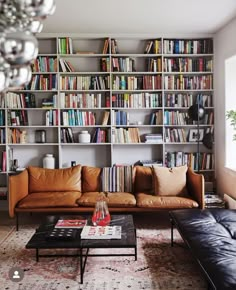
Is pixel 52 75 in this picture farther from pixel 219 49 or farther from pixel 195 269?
pixel 195 269

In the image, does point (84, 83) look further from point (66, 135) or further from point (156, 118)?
point (156, 118)

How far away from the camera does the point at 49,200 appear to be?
4.53 meters

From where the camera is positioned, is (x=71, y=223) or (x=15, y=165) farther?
(x=15, y=165)

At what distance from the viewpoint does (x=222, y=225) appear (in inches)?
→ 135

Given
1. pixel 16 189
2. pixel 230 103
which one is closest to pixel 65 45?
pixel 16 189

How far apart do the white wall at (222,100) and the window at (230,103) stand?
0.25ft

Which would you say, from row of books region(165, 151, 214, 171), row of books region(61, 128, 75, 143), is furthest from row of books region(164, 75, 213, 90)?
row of books region(61, 128, 75, 143)

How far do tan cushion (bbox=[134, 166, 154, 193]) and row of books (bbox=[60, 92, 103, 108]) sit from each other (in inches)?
48.9

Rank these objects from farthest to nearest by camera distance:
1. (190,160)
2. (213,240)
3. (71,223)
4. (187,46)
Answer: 1. (190,160)
2. (187,46)
3. (71,223)
4. (213,240)

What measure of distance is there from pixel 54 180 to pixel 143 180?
4.04 ft

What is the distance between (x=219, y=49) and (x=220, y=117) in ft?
3.26

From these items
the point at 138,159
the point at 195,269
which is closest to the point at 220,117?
the point at 138,159

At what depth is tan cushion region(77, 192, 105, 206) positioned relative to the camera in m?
4.50

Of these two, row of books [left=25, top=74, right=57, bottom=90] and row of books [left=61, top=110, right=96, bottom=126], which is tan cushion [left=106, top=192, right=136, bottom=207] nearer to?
row of books [left=61, top=110, right=96, bottom=126]
